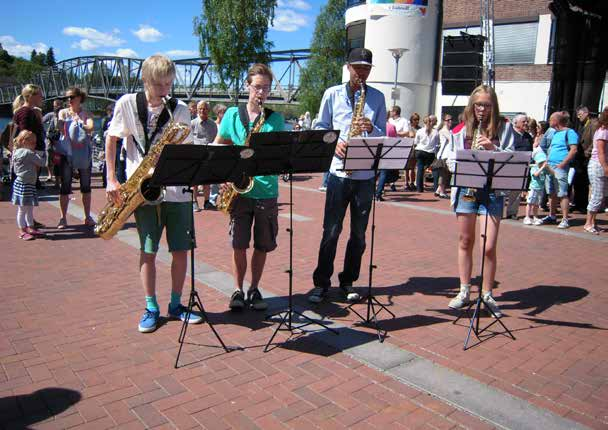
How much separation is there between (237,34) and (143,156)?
3076 centimetres

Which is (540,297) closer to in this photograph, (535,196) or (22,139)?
(535,196)

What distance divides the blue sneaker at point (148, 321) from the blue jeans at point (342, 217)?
5.22 feet

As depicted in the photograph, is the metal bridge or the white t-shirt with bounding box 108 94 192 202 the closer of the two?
the white t-shirt with bounding box 108 94 192 202

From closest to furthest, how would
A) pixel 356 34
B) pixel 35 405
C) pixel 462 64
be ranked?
pixel 35 405, pixel 462 64, pixel 356 34

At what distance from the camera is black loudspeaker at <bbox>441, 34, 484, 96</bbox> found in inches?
717

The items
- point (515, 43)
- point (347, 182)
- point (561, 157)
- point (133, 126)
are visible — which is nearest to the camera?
point (133, 126)

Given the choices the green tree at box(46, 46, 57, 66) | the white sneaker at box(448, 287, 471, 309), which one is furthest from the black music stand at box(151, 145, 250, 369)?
the green tree at box(46, 46, 57, 66)

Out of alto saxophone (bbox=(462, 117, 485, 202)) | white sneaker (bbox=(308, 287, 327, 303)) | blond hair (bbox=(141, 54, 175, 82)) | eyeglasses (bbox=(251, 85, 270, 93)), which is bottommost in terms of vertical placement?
white sneaker (bbox=(308, 287, 327, 303))

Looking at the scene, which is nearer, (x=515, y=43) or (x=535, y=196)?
(x=535, y=196)

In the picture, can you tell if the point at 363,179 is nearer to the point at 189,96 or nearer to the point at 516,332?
the point at 516,332

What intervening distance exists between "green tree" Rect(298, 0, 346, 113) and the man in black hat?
41.3 metres

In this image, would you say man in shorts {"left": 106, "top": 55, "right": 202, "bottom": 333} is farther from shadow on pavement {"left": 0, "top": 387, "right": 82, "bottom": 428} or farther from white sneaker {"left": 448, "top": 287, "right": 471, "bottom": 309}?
white sneaker {"left": 448, "top": 287, "right": 471, "bottom": 309}

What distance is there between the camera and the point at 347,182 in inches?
182

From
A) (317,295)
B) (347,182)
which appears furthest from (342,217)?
(317,295)
